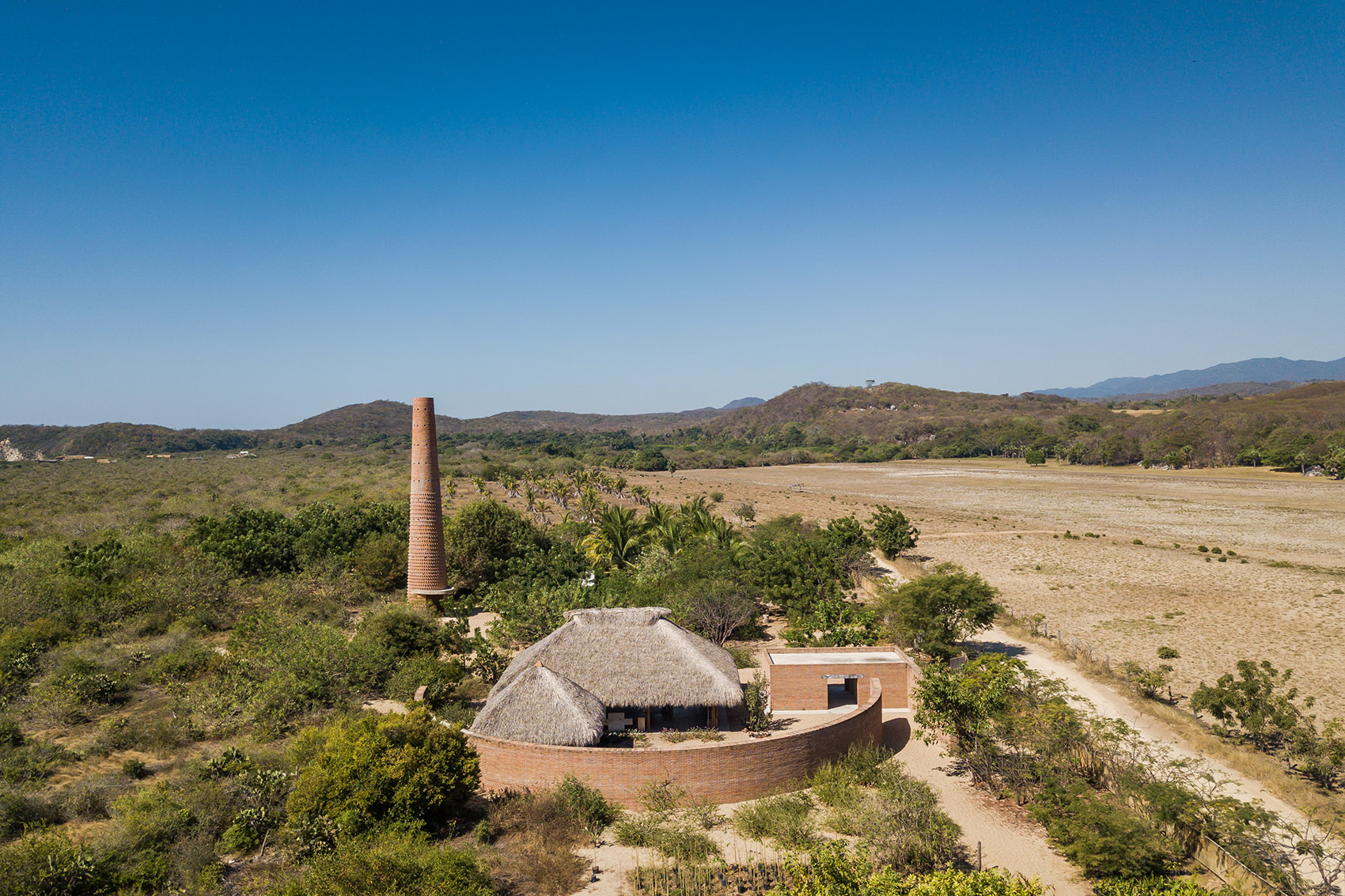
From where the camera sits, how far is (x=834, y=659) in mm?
18688

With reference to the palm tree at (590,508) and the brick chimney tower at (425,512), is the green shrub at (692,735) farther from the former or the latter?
the palm tree at (590,508)

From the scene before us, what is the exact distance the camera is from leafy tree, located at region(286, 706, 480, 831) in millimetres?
11641

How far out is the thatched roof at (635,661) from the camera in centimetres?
1580

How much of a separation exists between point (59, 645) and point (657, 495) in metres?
53.5

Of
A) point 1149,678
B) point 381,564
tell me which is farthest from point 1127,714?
point 381,564

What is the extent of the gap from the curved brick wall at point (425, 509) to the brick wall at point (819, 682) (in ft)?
36.2

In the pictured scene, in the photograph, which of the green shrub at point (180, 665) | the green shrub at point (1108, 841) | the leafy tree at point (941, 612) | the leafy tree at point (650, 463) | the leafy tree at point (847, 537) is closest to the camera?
the green shrub at point (1108, 841)

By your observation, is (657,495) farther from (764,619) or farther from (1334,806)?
(1334,806)

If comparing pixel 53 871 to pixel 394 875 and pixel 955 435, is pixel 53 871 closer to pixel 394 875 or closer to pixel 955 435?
pixel 394 875

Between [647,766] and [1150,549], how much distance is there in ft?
131

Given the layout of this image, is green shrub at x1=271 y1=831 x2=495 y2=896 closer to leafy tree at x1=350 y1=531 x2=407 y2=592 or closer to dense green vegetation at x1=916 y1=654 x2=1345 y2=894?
dense green vegetation at x1=916 y1=654 x2=1345 y2=894

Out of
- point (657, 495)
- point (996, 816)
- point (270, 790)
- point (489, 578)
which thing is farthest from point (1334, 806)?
point (657, 495)

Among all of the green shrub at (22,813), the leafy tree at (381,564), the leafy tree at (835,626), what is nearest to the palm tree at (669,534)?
the leafy tree at (835,626)

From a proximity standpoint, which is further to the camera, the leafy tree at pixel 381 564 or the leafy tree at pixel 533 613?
the leafy tree at pixel 381 564
